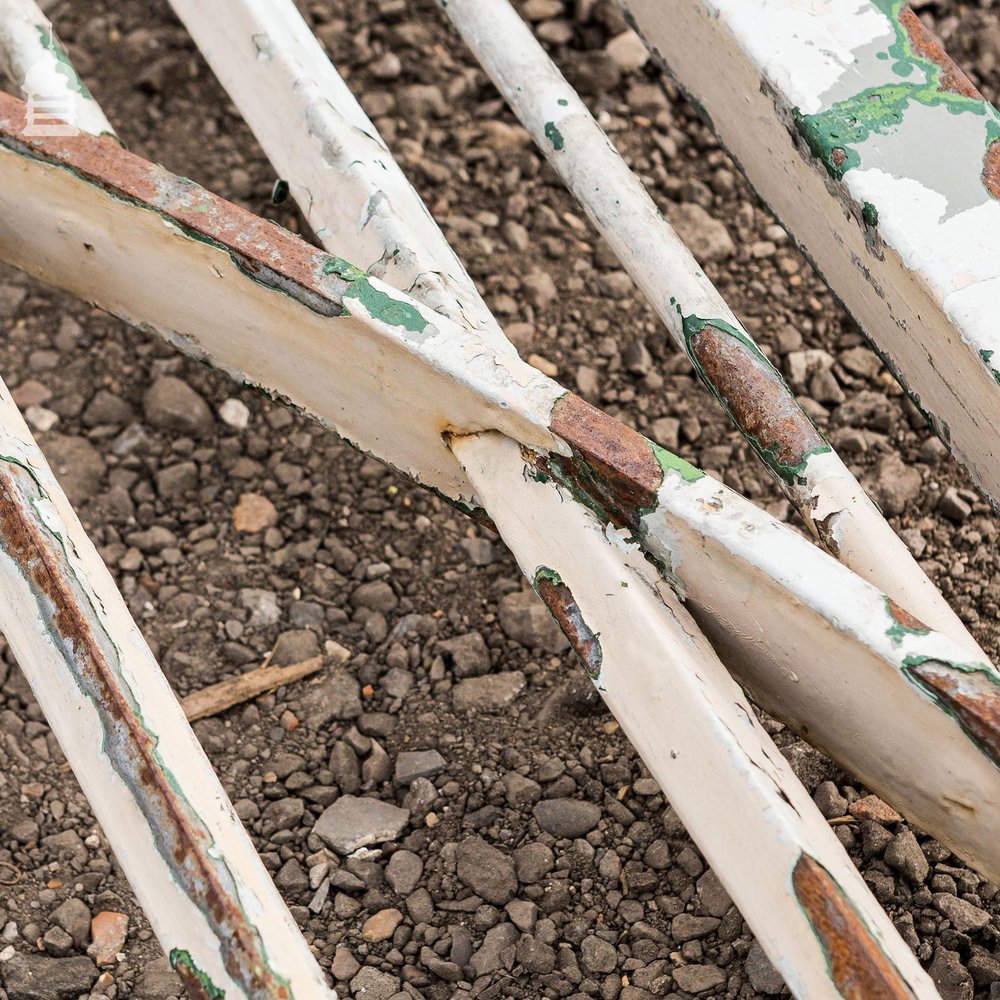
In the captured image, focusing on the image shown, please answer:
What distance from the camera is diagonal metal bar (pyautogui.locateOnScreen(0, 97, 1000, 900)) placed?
1.32 meters

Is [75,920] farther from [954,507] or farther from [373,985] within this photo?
[954,507]

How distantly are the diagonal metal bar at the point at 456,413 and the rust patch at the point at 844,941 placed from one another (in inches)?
7.9

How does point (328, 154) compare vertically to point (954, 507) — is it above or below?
above

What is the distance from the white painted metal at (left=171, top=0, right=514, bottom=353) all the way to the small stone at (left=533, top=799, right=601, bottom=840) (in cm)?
68

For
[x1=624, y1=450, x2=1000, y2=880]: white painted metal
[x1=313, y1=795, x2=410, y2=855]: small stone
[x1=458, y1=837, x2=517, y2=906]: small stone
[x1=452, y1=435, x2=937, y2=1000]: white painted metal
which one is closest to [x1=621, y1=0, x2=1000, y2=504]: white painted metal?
[x1=624, y1=450, x2=1000, y2=880]: white painted metal

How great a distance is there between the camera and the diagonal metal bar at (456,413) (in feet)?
4.32

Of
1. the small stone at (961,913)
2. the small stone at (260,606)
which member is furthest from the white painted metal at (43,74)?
the small stone at (961,913)

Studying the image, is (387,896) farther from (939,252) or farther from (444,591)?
(939,252)

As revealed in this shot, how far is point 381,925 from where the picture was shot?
1.80m

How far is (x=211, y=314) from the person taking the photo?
5.65ft

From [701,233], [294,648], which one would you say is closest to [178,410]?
[294,648]

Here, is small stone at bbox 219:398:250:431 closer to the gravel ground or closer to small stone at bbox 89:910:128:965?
the gravel ground

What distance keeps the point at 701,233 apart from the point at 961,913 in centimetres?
153

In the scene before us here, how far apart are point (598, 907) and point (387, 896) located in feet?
0.97
